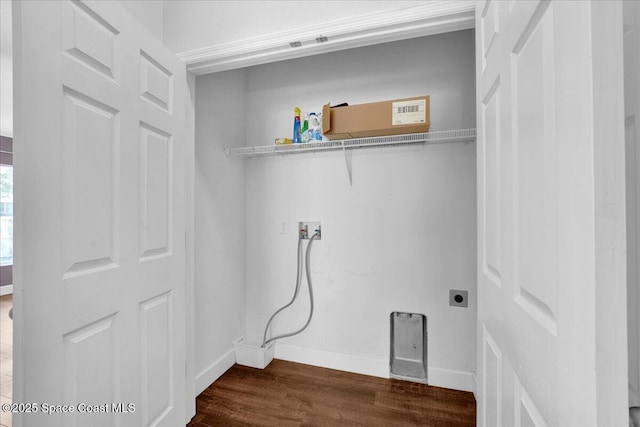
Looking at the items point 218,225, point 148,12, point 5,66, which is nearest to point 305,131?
point 218,225

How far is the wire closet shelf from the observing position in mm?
1725

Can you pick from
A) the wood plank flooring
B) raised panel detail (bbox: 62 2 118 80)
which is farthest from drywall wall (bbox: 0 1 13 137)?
the wood plank flooring

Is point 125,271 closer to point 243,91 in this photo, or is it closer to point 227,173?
point 227,173

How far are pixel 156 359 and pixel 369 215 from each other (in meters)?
1.50

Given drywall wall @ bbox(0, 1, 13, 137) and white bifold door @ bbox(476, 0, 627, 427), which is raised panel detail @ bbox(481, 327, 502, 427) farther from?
drywall wall @ bbox(0, 1, 13, 137)

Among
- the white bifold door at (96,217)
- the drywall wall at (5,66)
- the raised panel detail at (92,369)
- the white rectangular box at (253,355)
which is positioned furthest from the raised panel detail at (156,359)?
the drywall wall at (5,66)

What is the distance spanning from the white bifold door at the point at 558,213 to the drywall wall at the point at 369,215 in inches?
44.0

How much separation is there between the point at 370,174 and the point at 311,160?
0.46m

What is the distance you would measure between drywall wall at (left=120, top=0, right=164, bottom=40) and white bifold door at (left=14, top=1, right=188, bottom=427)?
283mm

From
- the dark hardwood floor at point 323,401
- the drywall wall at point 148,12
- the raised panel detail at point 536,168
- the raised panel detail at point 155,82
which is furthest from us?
the dark hardwood floor at point 323,401

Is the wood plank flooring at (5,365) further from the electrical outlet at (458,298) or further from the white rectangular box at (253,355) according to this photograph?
the electrical outlet at (458,298)

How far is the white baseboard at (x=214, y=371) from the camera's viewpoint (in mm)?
1884

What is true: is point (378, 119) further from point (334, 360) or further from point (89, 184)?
point (334, 360)

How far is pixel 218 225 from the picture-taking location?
6.79 ft
